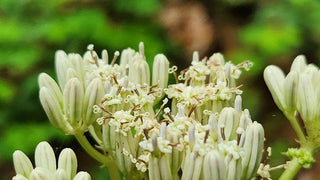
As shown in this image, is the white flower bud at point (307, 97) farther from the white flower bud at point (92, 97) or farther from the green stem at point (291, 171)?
the white flower bud at point (92, 97)

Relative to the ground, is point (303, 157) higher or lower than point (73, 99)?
lower

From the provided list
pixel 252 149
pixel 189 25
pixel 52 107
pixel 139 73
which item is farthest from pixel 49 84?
pixel 189 25

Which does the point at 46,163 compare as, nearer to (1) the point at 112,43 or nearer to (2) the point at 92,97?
(2) the point at 92,97

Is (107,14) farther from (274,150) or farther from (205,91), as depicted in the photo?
(205,91)

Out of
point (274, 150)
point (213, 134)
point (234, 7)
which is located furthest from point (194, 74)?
point (234, 7)

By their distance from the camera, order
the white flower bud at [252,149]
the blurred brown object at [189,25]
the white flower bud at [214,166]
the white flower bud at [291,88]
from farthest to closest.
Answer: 1. the blurred brown object at [189,25]
2. the white flower bud at [291,88]
3. the white flower bud at [252,149]
4. the white flower bud at [214,166]

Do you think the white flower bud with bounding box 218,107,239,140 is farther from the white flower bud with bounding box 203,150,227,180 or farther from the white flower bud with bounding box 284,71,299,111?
the white flower bud with bounding box 284,71,299,111

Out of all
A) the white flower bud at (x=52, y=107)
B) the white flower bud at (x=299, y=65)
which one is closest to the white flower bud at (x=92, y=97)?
the white flower bud at (x=52, y=107)
